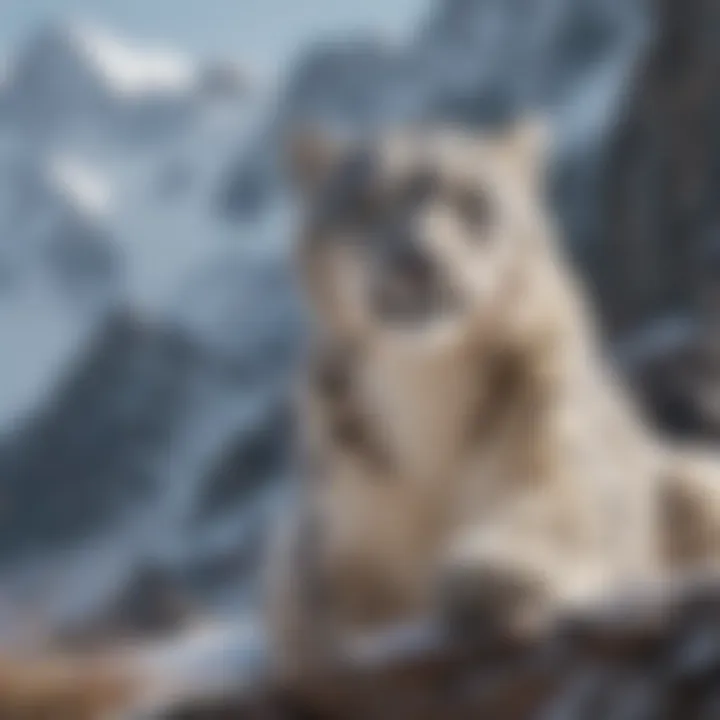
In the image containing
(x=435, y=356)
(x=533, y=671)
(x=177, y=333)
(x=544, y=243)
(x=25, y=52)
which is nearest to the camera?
(x=533, y=671)

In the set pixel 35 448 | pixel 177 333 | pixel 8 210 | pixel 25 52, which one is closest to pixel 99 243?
pixel 8 210

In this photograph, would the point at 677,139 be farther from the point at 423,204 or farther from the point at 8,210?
the point at 8,210

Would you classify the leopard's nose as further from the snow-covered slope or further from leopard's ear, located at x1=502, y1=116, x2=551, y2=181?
the snow-covered slope

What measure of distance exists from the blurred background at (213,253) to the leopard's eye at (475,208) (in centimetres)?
22

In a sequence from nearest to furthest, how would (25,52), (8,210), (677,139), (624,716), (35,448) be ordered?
(624,716), (677,139), (35,448), (8,210), (25,52)

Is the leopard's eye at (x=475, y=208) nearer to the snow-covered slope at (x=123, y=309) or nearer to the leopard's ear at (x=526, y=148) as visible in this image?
the leopard's ear at (x=526, y=148)

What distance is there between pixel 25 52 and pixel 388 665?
24.5 meters

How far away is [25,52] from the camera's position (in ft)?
82.2

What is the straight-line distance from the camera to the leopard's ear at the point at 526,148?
176 cm

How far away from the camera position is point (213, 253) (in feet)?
69.8

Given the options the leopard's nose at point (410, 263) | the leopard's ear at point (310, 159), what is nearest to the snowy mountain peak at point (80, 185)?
the leopard's ear at point (310, 159)

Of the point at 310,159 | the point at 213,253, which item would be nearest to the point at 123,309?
the point at 213,253

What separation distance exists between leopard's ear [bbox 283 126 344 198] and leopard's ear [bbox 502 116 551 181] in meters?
0.17

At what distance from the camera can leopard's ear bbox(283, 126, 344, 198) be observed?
1.77 meters
